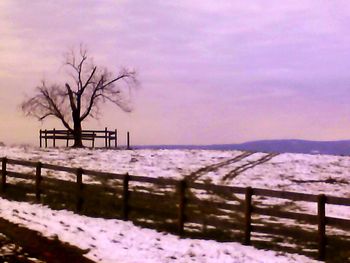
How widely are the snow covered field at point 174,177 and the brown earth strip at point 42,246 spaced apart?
35 centimetres

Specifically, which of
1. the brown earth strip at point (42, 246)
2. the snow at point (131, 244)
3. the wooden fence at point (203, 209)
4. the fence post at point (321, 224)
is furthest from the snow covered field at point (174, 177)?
the wooden fence at point (203, 209)

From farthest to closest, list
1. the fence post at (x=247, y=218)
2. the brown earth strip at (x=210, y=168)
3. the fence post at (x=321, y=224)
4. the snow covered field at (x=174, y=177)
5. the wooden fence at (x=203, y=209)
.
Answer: the brown earth strip at (x=210, y=168), the fence post at (x=247, y=218), the wooden fence at (x=203, y=209), the fence post at (x=321, y=224), the snow covered field at (x=174, y=177)

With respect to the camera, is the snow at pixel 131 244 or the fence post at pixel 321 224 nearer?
the snow at pixel 131 244

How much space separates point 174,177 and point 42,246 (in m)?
17.5

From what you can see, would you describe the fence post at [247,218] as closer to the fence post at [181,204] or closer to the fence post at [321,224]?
the fence post at [321,224]

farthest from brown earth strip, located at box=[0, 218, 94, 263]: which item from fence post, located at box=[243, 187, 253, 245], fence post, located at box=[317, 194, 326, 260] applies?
fence post, located at box=[317, 194, 326, 260]

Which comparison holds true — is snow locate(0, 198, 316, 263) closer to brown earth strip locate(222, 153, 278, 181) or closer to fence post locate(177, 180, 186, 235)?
fence post locate(177, 180, 186, 235)

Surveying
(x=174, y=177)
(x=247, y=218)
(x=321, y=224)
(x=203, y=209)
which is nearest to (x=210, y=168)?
(x=174, y=177)

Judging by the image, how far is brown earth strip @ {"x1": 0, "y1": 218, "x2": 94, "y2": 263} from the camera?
1151cm

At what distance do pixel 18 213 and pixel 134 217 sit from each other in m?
3.66

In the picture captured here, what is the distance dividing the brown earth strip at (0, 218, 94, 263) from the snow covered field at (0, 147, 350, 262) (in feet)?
1.14

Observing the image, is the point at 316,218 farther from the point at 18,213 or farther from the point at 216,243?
the point at 18,213

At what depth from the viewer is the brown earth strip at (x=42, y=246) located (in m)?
11.5

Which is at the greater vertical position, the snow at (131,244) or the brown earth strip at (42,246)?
the brown earth strip at (42,246)
